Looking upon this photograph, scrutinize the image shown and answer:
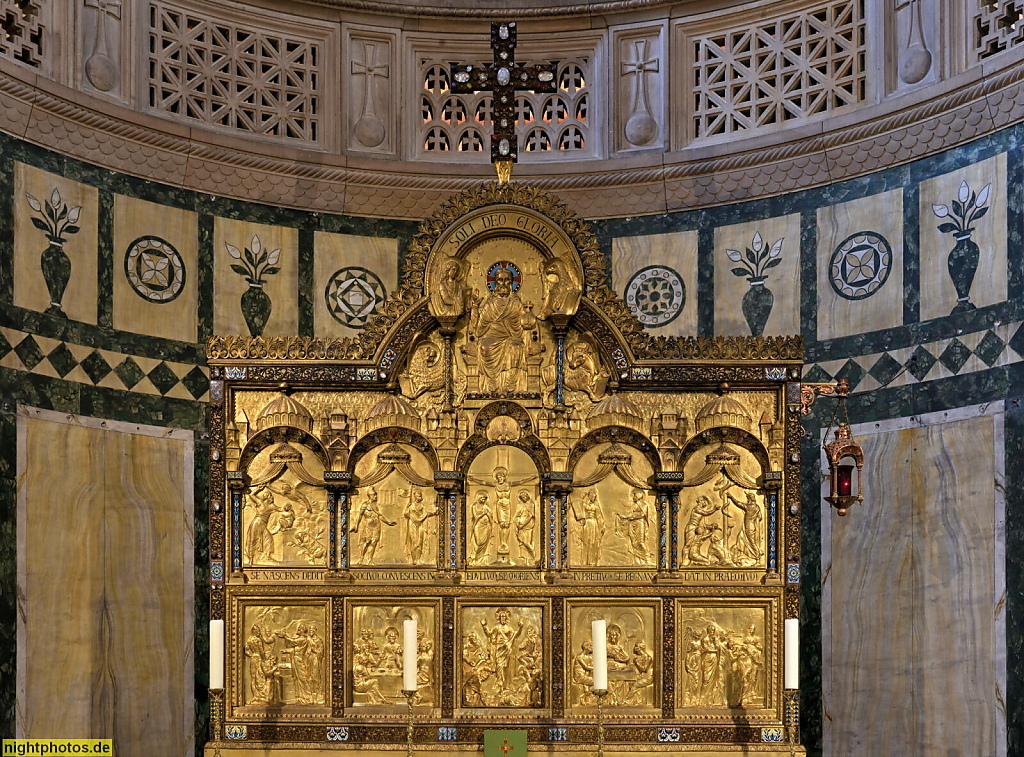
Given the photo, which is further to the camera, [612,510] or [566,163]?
[566,163]

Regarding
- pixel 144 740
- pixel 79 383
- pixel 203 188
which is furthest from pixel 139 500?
pixel 203 188

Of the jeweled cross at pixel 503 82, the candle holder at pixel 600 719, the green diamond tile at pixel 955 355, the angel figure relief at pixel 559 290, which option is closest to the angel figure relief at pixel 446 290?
the angel figure relief at pixel 559 290

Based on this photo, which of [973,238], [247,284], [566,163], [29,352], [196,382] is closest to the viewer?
[29,352]

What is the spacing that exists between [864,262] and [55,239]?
24.2 feet

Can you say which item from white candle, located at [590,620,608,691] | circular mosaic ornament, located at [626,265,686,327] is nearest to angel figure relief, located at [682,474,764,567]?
white candle, located at [590,620,608,691]

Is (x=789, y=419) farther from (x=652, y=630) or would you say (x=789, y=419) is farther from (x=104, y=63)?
(x=104, y=63)

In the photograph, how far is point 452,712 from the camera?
11.5m

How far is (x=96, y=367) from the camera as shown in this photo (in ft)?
43.8

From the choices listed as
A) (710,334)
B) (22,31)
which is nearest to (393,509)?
(710,334)

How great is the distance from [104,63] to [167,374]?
2.97 meters

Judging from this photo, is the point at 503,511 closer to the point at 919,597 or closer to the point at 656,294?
the point at 919,597

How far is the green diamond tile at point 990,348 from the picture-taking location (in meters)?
12.4

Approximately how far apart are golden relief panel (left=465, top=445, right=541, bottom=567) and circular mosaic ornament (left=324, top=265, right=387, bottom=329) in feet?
12.5

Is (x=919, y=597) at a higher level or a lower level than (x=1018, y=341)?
lower
